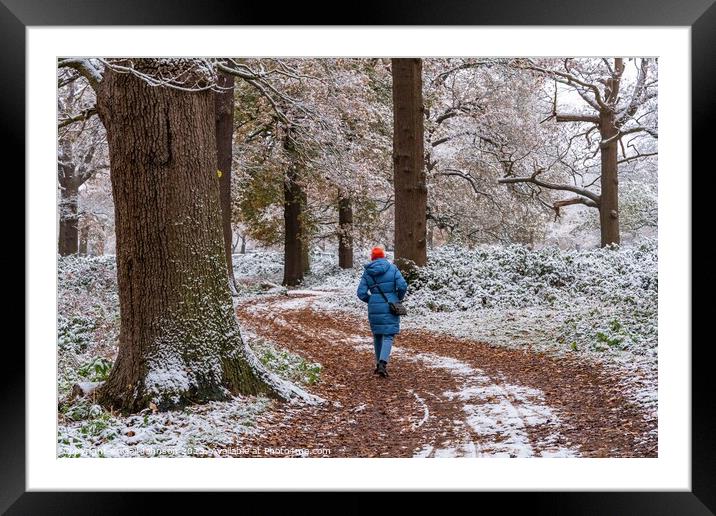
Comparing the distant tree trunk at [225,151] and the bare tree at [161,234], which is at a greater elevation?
the distant tree trunk at [225,151]

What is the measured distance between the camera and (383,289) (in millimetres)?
5855

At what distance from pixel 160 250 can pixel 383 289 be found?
8.09 ft

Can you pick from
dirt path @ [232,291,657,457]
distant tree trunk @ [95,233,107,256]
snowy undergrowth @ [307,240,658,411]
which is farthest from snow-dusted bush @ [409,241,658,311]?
distant tree trunk @ [95,233,107,256]

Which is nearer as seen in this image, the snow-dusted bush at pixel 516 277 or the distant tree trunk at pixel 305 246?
the snow-dusted bush at pixel 516 277

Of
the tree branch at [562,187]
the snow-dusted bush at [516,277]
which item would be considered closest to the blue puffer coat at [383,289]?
the snow-dusted bush at [516,277]

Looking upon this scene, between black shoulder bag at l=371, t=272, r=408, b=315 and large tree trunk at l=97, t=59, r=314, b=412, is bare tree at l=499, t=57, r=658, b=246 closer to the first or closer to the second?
black shoulder bag at l=371, t=272, r=408, b=315

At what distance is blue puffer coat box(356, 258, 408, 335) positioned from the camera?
5.85 metres

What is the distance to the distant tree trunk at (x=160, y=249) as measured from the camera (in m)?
4.34

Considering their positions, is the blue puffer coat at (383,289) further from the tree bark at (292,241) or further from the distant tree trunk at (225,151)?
the tree bark at (292,241)

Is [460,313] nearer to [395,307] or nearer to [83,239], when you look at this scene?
[395,307]

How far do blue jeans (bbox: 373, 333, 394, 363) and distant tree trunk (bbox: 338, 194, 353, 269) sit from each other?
4.94 m
